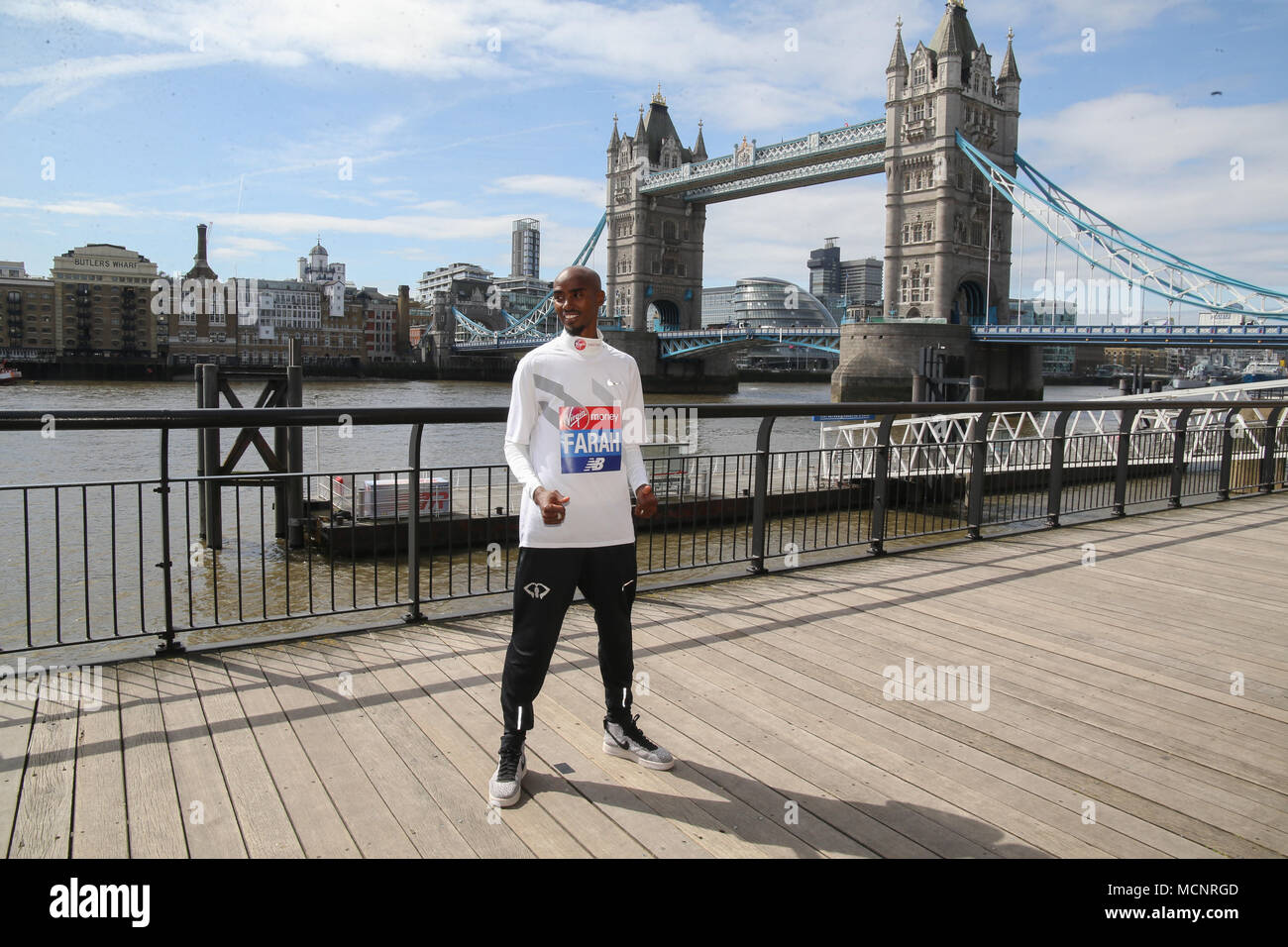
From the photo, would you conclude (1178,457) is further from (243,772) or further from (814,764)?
(243,772)

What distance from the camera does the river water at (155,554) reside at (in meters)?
6.22

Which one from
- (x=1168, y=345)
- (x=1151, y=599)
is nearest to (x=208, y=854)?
(x=1151, y=599)

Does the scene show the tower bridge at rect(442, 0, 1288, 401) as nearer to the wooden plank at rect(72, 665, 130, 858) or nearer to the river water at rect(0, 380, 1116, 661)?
the river water at rect(0, 380, 1116, 661)

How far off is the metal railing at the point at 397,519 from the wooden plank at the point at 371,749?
299mm

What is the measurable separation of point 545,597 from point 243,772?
104 centimetres

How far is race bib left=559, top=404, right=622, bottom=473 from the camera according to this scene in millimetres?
2693

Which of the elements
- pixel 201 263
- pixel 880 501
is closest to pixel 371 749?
pixel 880 501

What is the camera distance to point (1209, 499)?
9406 mm

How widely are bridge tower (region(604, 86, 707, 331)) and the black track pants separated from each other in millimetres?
85599

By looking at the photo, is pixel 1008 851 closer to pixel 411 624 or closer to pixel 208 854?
pixel 208 854

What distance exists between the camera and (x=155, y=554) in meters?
12.8

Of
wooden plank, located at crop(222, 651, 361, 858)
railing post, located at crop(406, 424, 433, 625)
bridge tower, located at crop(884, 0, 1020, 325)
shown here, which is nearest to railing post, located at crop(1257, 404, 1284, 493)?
railing post, located at crop(406, 424, 433, 625)

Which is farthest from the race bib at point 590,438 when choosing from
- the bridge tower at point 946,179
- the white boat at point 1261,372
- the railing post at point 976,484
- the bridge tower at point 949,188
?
the white boat at point 1261,372
